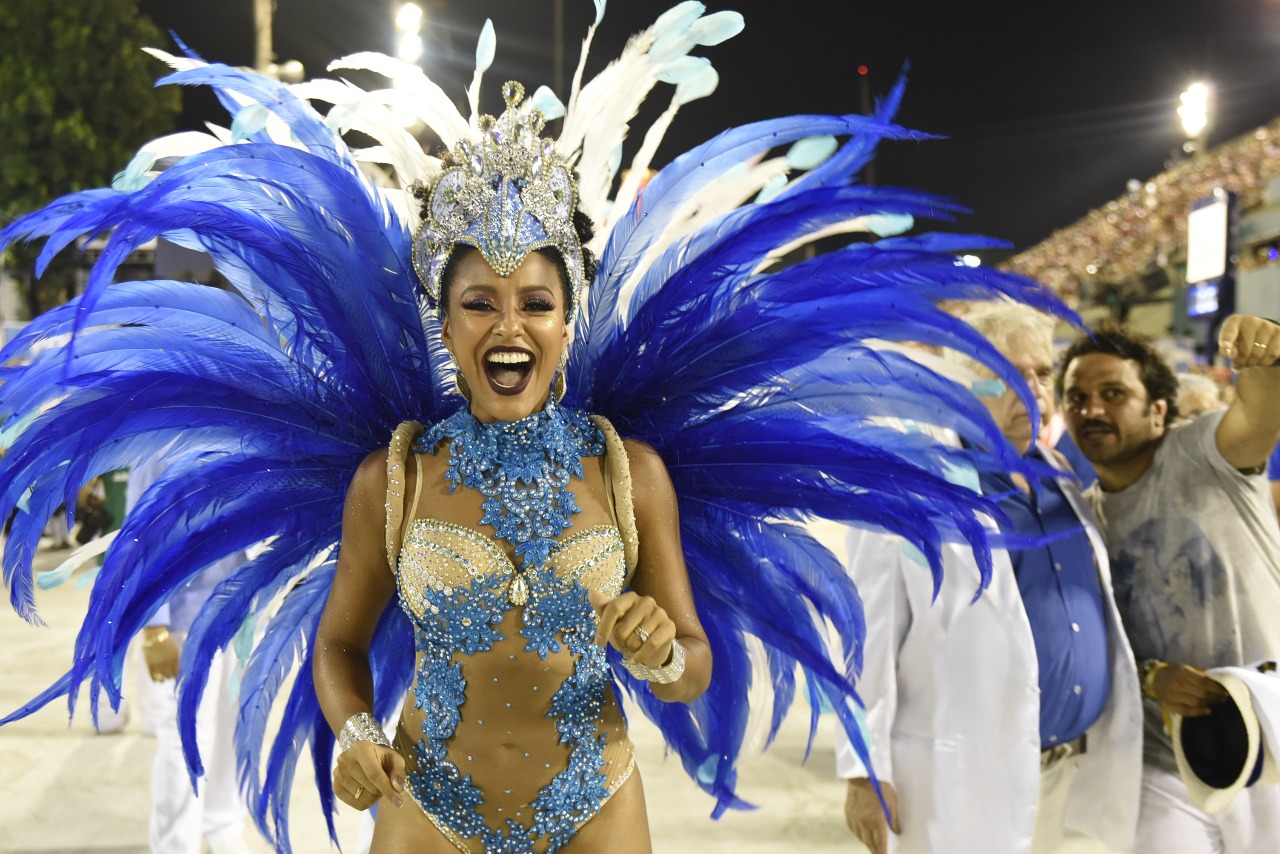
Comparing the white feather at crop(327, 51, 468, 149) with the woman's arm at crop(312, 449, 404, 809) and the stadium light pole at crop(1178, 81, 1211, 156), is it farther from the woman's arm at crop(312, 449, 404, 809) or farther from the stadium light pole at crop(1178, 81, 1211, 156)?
the stadium light pole at crop(1178, 81, 1211, 156)

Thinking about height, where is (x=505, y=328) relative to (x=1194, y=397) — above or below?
above

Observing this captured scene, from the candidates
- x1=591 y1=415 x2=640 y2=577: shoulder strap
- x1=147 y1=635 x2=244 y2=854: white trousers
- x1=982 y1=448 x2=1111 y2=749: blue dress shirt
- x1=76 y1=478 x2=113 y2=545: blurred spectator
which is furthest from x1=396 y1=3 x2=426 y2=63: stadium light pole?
x1=591 y1=415 x2=640 y2=577: shoulder strap

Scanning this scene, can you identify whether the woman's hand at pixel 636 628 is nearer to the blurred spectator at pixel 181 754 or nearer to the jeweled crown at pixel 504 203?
the jeweled crown at pixel 504 203

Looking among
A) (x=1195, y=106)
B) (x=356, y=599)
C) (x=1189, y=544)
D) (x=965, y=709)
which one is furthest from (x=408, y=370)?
(x=1195, y=106)

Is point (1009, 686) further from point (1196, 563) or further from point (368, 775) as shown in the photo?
point (368, 775)

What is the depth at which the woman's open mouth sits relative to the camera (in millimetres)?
1792

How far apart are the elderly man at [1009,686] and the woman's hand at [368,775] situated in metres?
1.35

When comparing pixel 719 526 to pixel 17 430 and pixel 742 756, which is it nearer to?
pixel 742 756

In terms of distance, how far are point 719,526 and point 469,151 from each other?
32.7 inches

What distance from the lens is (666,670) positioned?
1712 mm

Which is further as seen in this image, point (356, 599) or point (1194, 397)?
point (1194, 397)

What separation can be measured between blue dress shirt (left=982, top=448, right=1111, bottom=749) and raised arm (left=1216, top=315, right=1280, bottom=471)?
455 mm

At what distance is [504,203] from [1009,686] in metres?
1.72

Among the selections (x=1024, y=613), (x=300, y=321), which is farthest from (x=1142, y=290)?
(x=300, y=321)
